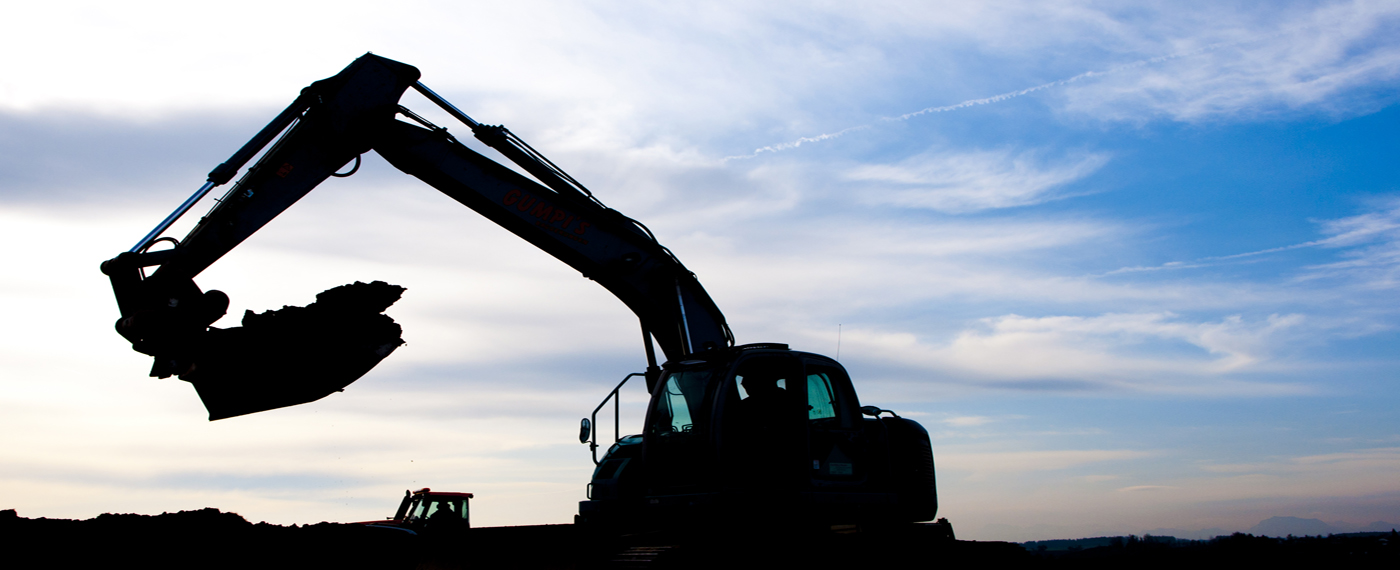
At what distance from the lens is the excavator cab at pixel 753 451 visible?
9.66 m

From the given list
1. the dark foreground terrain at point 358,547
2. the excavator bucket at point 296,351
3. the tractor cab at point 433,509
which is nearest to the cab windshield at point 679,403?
the dark foreground terrain at point 358,547

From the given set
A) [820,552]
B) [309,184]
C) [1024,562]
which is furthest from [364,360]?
[1024,562]

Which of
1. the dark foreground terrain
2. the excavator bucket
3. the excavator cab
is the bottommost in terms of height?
the dark foreground terrain

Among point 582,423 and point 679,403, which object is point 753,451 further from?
point 582,423

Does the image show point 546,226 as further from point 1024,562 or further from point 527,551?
point 1024,562

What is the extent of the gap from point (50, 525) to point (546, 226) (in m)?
5.72

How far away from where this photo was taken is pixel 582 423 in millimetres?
10789

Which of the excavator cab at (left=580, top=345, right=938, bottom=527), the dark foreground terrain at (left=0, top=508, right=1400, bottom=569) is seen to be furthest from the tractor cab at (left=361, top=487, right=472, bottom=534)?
the excavator cab at (left=580, top=345, right=938, bottom=527)

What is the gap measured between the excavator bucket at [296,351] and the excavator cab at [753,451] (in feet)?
8.76

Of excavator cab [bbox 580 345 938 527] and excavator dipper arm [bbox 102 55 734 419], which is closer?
excavator cab [bbox 580 345 938 527]

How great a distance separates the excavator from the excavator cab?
0.6 inches

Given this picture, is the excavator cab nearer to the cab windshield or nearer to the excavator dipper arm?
the cab windshield

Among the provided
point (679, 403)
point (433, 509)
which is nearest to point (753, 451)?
point (679, 403)

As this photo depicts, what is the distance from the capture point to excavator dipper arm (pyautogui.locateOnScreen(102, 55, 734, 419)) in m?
10.1
